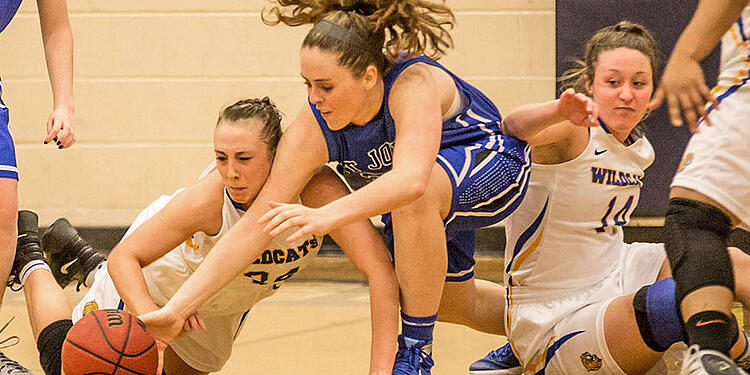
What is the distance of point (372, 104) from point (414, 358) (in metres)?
0.70

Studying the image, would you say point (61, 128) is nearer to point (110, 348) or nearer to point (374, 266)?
point (110, 348)

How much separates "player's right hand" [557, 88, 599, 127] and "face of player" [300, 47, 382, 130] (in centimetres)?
52

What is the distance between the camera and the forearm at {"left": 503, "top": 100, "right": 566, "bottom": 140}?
8.29 ft

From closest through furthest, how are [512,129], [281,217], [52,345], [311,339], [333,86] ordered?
1. [281,217]
2. [333,86]
3. [52,345]
4. [512,129]
5. [311,339]

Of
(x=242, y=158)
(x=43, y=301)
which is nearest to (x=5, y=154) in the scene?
(x=43, y=301)

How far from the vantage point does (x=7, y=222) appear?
248cm

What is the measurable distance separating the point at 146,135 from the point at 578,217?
2.97m

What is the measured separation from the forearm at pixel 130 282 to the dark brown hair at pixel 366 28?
786mm

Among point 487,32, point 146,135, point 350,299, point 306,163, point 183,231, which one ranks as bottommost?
point 350,299

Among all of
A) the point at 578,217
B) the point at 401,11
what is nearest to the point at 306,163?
the point at 401,11

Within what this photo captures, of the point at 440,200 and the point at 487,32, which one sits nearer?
the point at 440,200

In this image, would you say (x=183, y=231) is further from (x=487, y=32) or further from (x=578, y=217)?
(x=487, y=32)

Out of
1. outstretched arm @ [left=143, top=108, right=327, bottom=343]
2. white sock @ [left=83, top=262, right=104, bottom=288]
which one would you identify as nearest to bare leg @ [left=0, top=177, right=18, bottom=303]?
outstretched arm @ [left=143, top=108, right=327, bottom=343]

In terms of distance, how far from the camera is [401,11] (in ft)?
8.04
